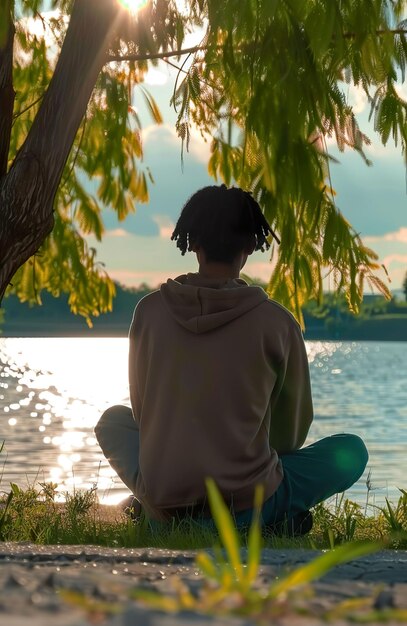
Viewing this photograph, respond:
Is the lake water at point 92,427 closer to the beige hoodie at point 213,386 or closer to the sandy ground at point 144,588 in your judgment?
the beige hoodie at point 213,386

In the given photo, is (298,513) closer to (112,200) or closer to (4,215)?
(4,215)

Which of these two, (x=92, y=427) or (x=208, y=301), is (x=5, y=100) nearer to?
(x=208, y=301)

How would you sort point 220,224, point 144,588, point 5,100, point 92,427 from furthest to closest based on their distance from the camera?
point 92,427 → point 5,100 → point 220,224 → point 144,588

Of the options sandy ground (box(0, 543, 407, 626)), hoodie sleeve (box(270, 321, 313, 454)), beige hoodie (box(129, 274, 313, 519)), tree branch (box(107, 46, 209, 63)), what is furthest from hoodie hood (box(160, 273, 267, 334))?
tree branch (box(107, 46, 209, 63))

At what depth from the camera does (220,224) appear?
4148mm

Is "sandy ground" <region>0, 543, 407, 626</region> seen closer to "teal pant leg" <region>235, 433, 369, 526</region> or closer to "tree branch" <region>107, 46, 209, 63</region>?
"teal pant leg" <region>235, 433, 369, 526</region>

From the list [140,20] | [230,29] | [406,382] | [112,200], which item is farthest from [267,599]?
[406,382]

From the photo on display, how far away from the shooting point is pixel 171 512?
14.0ft

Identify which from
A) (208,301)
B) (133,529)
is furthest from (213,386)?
(133,529)

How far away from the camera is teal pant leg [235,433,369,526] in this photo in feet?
13.8

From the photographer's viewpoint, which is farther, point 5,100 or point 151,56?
point 151,56

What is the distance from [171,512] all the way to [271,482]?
0.47 m

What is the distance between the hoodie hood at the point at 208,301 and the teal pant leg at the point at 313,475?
29.4 inches

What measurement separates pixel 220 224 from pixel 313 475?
117cm
